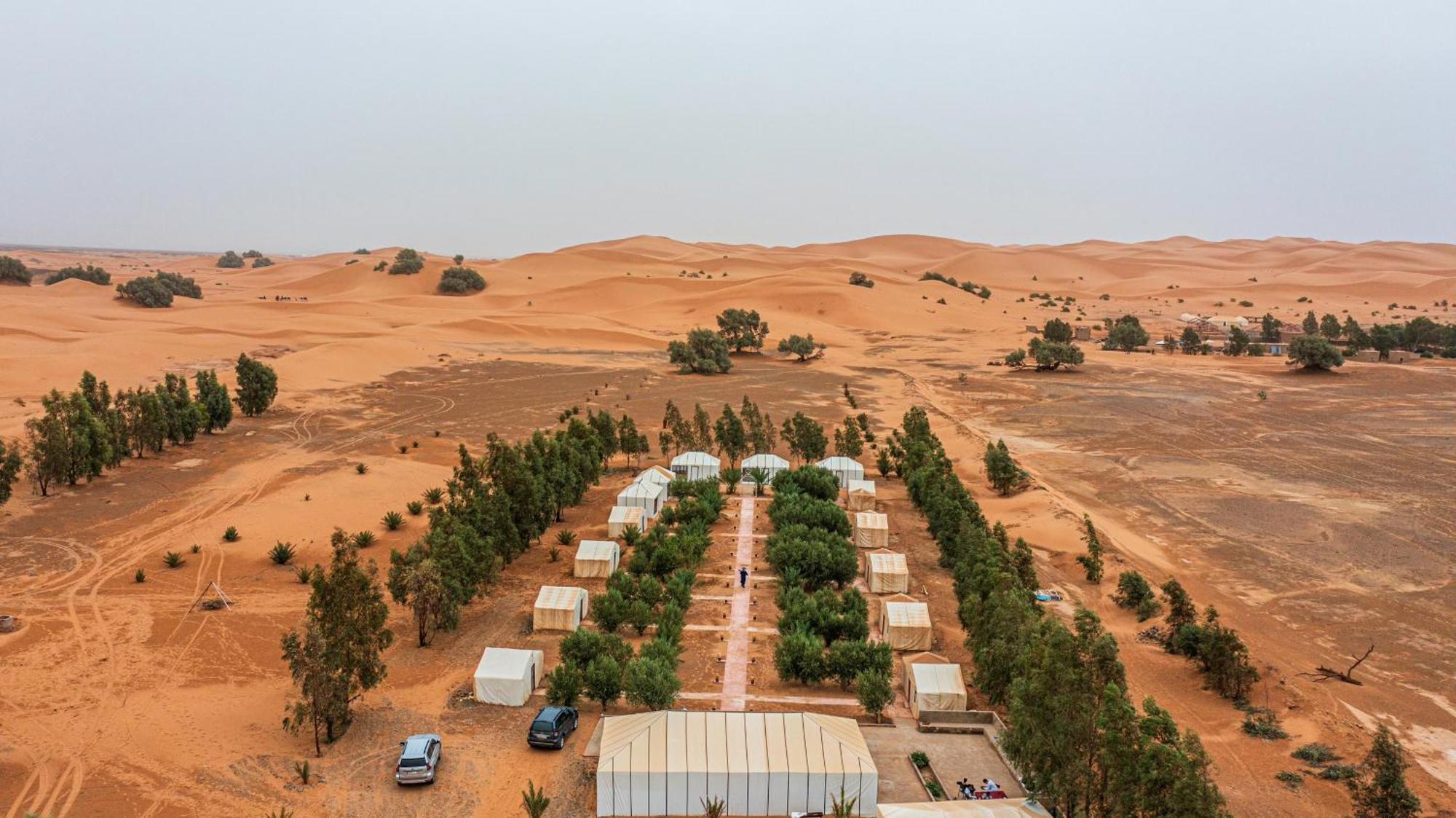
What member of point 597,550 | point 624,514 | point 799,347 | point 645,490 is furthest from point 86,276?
point 597,550

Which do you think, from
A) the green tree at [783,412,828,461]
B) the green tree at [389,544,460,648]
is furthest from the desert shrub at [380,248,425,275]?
the green tree at [389,544,460,648]

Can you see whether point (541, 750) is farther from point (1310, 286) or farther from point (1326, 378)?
point (1310, 286)

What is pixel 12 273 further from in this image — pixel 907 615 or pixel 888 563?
pixel 907 615

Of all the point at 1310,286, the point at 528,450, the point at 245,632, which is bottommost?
the point at 245,632

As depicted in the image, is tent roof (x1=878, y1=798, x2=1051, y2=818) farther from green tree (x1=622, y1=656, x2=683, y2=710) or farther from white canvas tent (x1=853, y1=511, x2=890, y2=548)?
white canvas tent (x1=853, y1=511, x2=890, y2=548)

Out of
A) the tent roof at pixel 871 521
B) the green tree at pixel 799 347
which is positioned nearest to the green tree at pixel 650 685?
the tent roof at pixel 871 521

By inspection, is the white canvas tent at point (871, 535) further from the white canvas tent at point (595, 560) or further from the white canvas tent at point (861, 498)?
the white canvas tent at point (595, 560)

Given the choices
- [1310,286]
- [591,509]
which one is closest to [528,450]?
[591,509]
